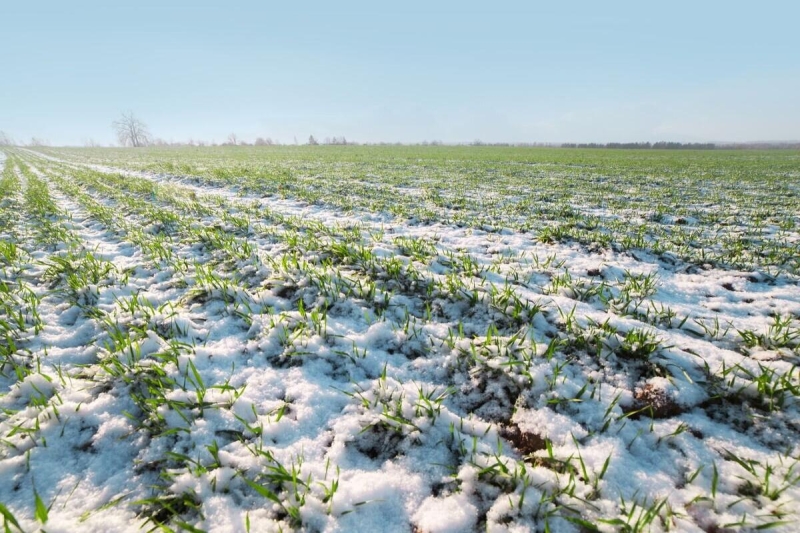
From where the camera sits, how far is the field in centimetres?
177

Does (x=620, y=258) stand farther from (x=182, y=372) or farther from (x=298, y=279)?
(x=182, y=372)

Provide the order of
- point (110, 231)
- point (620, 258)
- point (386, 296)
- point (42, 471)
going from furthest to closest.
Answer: point (110, 231)
point (620, 258)
point (386, 296)
point (42, 471)

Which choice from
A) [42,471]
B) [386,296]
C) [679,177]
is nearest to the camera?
[42,471]

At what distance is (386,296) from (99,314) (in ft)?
8.72

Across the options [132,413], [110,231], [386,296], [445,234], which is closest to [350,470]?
[132,413]

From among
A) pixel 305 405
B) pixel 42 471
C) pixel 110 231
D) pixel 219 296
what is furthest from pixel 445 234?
pixel 110 231

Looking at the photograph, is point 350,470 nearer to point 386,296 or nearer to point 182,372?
point 182,372

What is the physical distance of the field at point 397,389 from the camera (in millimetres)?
1770

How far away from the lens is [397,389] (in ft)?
8.27

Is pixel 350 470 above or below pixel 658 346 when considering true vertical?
Result: below

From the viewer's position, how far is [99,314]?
10.9 ft

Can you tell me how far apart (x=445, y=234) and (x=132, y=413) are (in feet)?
16.4

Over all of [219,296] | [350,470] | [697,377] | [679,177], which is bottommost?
[350,470]

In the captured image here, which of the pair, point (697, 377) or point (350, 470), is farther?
point (697, 377)
